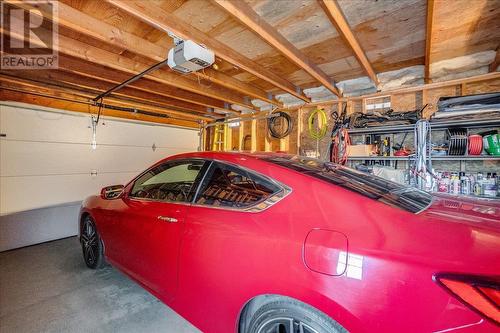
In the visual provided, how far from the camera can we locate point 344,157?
3.55 meters

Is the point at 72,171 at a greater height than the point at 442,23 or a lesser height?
lesser

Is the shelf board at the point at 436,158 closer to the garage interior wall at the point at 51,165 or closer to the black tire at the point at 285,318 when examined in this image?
the black tire at the point at 285,318

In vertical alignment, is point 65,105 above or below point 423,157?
above

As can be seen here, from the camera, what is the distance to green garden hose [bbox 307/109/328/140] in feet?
13.9

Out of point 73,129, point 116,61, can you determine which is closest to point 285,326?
point 116,61

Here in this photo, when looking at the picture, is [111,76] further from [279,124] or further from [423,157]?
[423,157]

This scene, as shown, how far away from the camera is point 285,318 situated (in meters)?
1.08

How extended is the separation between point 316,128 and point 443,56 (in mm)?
2113

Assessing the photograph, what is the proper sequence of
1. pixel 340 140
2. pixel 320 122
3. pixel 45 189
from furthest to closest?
pixel 320 122
pixel 45 189
pixel 340 140

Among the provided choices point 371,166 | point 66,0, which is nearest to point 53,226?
point 66,0

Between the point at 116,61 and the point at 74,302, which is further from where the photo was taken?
the point at 116,61

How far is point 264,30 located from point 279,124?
3000 millimetres

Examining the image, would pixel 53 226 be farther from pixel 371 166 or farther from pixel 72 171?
pixel 371 166

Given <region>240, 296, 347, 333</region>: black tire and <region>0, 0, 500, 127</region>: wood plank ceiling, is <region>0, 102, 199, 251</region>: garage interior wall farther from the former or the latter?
<region>240, 296, 347, 333</region>: black tire
